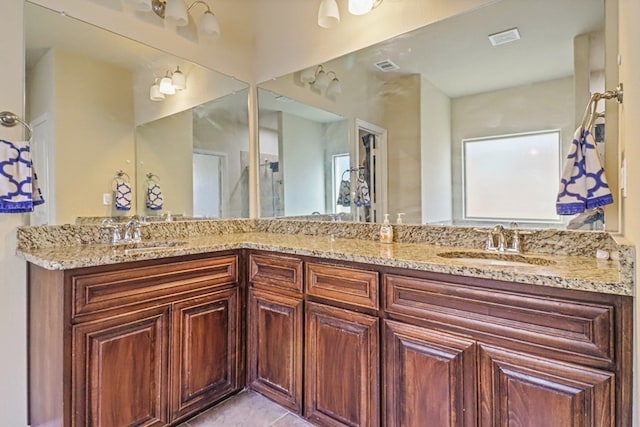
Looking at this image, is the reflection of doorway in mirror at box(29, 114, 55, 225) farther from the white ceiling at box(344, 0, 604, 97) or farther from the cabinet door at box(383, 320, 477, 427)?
the white ceiling at box(344, 0, 604, 97)

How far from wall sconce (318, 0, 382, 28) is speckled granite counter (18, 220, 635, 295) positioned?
132cm

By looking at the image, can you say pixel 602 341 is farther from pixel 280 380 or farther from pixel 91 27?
pixel 91 27

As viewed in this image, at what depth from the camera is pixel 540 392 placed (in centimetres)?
110

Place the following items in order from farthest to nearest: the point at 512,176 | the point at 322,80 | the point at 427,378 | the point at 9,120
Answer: the point at 322,80 < the point at 512,176 < the point at 9,120 < the point at 427,378

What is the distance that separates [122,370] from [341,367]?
969mm

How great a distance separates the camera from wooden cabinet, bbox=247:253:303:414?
5.78 feet

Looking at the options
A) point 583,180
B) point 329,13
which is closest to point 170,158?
point 329,13

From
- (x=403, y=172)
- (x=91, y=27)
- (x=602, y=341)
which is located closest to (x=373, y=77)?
(x=403, y=172)

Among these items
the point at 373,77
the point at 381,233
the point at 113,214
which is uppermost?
the point at 373,77

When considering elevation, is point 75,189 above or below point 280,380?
above

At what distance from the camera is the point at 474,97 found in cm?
179

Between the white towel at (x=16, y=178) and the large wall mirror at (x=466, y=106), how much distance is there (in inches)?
62.1

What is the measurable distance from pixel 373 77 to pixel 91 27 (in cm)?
165

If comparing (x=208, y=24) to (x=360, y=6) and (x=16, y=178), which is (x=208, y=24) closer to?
(x=360, y=6)
